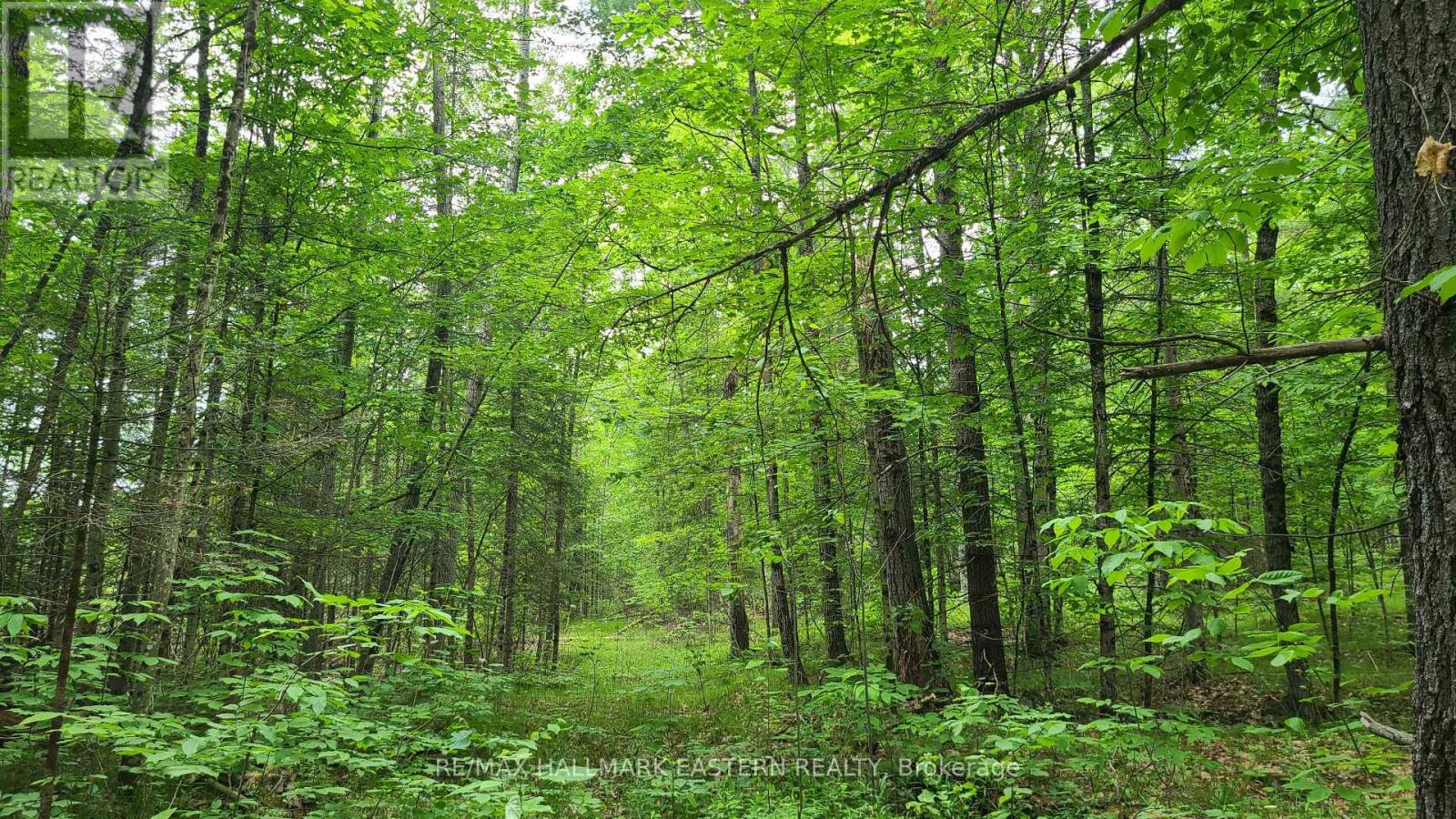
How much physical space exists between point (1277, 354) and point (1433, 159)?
2.02 ft

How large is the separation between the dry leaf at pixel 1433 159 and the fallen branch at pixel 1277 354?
0.48 meters

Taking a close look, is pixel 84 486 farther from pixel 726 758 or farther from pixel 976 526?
pixel 976 526

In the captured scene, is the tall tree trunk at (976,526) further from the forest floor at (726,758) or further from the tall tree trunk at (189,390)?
the tall tree trunk at (189,390)

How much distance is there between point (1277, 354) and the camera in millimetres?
1979

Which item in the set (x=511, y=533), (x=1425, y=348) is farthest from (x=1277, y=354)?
(x=511, y=533)

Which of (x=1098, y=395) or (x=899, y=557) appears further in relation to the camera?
(x=899, y=557)

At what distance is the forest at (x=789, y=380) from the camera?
9.29ft

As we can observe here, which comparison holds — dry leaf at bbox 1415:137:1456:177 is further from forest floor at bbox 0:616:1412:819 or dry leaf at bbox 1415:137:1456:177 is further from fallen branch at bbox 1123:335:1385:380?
forest floor at bbox 0:616:1412:819

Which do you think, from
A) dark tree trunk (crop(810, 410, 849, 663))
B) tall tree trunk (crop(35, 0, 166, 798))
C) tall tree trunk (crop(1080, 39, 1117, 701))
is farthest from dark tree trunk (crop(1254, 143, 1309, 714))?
tall tree trunk (crop(35, 0, 166, 798))

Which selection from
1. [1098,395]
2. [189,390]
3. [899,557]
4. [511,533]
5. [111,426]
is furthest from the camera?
[511,533]

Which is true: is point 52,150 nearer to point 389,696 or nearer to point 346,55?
point 346,55

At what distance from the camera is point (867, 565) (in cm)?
859

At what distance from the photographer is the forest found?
111 inches

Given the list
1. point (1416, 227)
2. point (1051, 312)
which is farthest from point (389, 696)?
point (1416, 227)
